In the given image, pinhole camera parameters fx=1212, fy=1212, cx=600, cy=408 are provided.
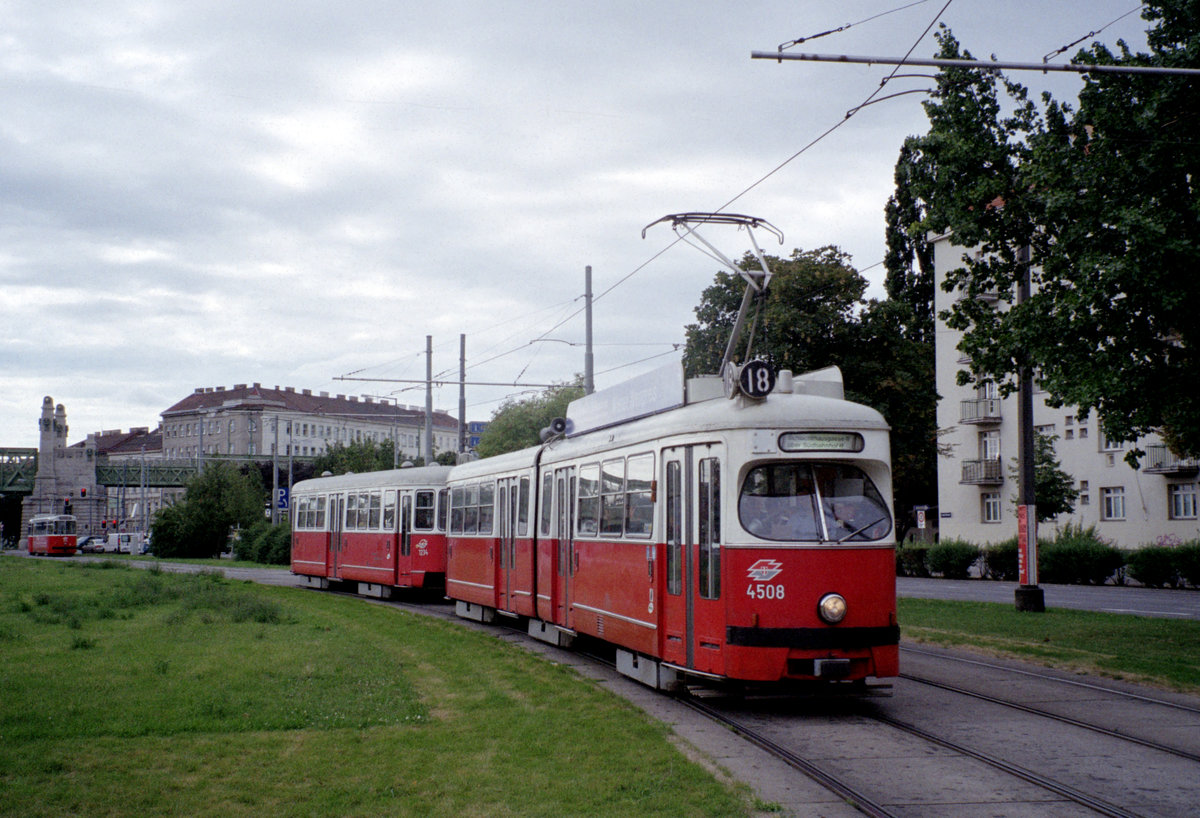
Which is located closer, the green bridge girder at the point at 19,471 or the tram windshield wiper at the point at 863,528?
the tram windshield wiper at the point at 863,528

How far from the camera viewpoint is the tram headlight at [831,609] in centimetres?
1062

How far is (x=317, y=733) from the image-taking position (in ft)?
31.1

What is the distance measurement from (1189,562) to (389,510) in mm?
24405

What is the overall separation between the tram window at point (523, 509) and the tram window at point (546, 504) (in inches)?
27.6

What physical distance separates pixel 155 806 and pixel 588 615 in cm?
796

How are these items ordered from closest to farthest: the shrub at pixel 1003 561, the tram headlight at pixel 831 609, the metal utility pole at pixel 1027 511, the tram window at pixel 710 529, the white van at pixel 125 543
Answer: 1. the tram headlight at pixel 831 609
2. the tram window at pixel 710 529
3. the metal utility pole at pixel 1027 511
4. the shrub at pixel 1003 561
5. the white van at pixel 125 543

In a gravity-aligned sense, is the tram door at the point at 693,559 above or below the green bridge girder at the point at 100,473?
below

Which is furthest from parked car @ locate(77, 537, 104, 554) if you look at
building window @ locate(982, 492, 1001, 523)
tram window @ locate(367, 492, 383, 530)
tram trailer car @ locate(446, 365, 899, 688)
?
tram trailer car @ locate(446, 365, 899, 688)

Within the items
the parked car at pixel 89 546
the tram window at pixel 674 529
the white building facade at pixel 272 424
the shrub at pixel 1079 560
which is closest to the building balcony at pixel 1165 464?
the shrub at pixel 1079 560

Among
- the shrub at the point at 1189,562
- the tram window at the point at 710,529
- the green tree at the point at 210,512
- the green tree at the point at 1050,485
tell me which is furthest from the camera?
the green tree at the point at 210,512

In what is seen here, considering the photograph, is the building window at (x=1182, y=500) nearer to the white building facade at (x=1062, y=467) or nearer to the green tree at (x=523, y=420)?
the white building facade at (x=1062, y=467)

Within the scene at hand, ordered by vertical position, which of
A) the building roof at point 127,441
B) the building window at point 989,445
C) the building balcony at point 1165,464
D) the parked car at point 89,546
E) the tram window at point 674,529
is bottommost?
the parked car at point 89,546

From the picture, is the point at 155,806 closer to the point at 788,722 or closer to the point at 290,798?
the point at 290,798

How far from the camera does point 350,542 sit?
3038 centimetres
